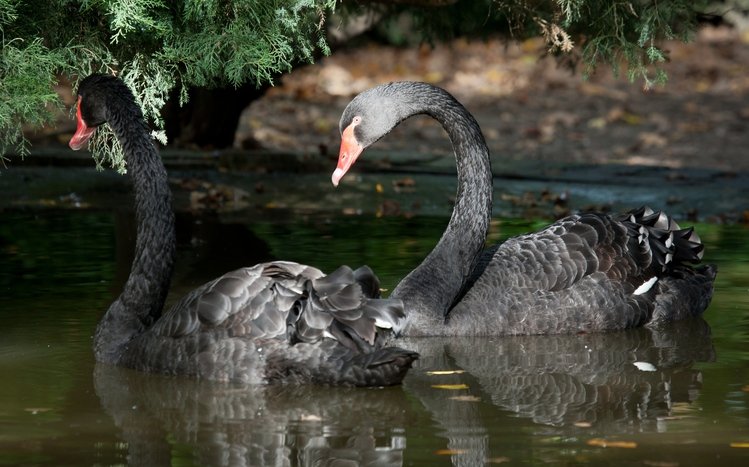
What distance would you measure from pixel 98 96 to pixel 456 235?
2003mm

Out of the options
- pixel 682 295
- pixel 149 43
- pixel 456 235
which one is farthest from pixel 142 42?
pixel 682 295

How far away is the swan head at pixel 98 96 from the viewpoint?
597cm

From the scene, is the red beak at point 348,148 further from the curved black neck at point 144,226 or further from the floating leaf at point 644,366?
the floating leaf at point 644,366

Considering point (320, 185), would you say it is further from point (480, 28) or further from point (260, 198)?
point (480, 28)

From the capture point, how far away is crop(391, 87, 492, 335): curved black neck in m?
6.48

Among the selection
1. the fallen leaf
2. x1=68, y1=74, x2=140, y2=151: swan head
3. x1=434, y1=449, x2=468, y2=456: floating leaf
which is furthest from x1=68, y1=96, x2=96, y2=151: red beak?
the fallen leaf

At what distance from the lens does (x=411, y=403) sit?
5.15 m

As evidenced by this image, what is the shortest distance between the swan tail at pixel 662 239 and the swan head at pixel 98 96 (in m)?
2.88

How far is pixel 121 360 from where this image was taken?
576cm

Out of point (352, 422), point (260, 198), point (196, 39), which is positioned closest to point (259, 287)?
point (352, 422)

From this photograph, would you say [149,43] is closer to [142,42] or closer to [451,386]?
[142,42]

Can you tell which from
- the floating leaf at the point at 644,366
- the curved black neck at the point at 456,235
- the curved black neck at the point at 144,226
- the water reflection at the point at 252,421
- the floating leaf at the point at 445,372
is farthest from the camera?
the curved black neck at the point at 456,235

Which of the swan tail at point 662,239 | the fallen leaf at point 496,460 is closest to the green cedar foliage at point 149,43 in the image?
the swan tail at point 662,239

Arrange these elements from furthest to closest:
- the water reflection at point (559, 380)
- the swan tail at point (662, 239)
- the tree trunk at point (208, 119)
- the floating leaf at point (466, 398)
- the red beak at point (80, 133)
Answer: the tree trunk at point (208, 119) < the swan tail at point (662, 239) < the red beak at point (80, 133) < the floating leaf at point (466, 398) < the water reflection at point (559, 380)
